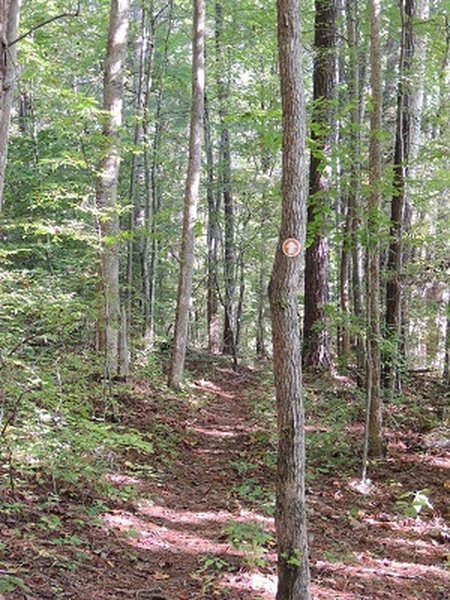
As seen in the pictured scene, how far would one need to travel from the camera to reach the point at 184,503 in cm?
672

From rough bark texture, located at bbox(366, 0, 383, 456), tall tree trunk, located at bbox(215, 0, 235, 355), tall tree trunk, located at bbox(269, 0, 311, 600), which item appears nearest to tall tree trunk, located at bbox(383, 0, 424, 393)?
rough bark texture, located at bbox(366, 0, 383, 456)

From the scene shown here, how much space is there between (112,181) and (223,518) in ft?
19.6

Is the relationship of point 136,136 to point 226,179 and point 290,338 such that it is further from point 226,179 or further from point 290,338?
point 290,338

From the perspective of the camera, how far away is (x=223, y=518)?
6.35 m

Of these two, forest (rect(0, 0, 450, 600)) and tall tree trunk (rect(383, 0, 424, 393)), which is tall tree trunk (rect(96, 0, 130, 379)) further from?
tall tree trunk (rect(383, 0, 424, 393))

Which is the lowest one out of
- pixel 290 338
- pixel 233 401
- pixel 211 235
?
pixel 233 401

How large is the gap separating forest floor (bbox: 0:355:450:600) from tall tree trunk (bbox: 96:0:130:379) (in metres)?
1.33

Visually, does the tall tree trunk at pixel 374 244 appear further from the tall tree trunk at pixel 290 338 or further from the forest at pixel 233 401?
the tall tree trunk at pixel 290 338

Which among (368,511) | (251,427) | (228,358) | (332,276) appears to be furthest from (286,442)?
(332,276)

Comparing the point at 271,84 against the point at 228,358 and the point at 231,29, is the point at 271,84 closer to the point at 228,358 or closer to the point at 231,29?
the point at 231,29

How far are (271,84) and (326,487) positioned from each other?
14440 millimetres

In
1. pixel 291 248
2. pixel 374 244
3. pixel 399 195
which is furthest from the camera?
pixel 399 195

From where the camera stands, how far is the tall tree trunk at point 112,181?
29.6ft

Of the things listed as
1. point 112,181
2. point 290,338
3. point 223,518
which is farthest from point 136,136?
point 290,338
